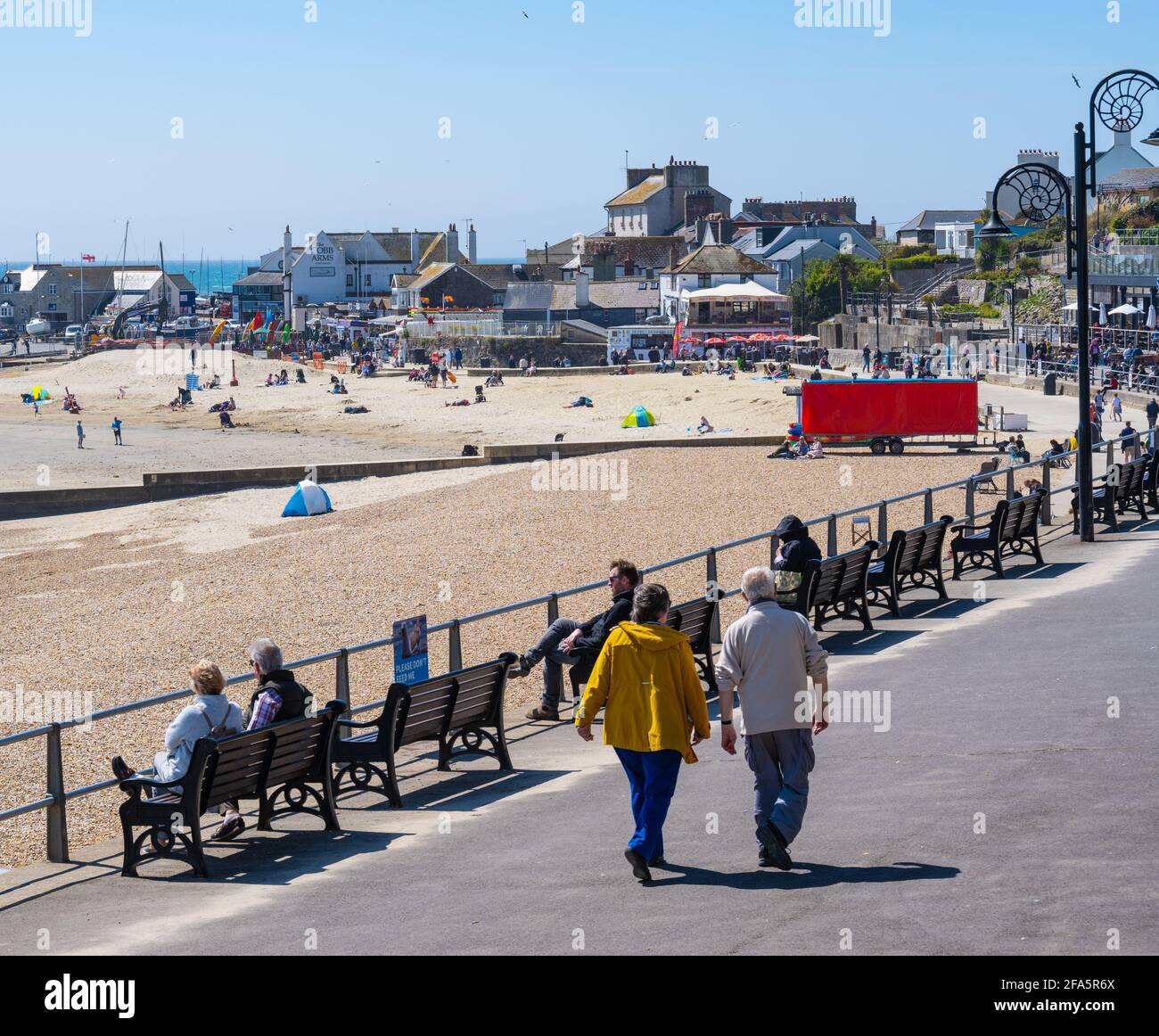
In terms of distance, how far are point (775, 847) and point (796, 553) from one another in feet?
18.2

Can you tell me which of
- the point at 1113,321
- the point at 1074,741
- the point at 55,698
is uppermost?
the point at 1113,321

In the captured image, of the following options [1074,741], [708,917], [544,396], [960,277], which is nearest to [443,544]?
[1074,741]

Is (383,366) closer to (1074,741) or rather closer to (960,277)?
(960,277)

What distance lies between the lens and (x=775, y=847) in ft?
22.5

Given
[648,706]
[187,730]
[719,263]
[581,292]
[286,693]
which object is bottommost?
[187,730]

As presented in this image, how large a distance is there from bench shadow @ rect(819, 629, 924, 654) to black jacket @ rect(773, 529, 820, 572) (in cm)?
74

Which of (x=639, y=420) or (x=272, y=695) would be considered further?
(x=639, y=420)

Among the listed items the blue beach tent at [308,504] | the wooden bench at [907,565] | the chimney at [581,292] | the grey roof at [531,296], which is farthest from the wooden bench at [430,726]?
the grey roof at [531,296]

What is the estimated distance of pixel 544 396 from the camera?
199ft

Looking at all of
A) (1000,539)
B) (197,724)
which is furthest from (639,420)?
(197,724)

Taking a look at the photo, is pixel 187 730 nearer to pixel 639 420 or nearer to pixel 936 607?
pixel 936 607

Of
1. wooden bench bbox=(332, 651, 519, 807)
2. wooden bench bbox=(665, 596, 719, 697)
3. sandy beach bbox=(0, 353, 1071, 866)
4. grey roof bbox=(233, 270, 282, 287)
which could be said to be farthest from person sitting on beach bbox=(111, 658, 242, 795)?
grey roof bbox=(233, 270, 282, 287)
